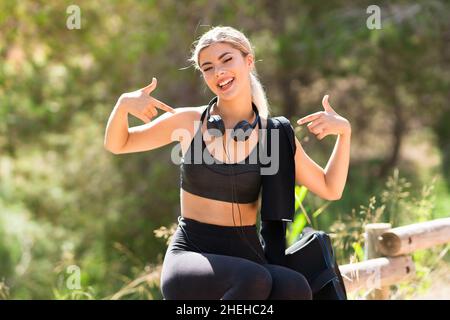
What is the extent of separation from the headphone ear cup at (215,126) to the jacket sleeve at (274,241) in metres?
0.37

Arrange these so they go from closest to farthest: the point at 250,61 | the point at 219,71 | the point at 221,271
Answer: the point at 221,271 → the point at 219,71 → the point at 250,61

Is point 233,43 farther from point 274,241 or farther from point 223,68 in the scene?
point 274,241

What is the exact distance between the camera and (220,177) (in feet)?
8.82

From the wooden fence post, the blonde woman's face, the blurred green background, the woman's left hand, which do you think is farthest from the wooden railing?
the blurred green background

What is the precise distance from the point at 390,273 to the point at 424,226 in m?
0.30

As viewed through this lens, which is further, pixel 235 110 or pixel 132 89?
pixel 132 89

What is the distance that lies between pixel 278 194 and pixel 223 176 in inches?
8.3

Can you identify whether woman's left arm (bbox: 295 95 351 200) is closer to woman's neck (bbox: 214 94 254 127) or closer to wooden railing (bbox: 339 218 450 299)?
woman's neck (bbox: 214 94 254 127)

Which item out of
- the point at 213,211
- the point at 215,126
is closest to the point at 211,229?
the point at 213,211

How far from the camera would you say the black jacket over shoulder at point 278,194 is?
8.98ft

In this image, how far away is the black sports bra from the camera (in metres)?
2.69

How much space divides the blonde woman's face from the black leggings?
50 centimetres

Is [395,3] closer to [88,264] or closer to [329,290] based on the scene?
[88,264]

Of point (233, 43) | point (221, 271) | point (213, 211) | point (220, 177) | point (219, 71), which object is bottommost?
point (221, 271)
